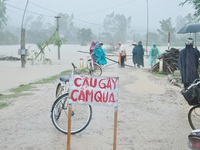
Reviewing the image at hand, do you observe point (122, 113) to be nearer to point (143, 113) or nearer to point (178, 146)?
point (143, 113)

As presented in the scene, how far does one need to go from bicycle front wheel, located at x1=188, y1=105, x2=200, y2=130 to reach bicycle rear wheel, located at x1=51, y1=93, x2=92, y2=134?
1792mm

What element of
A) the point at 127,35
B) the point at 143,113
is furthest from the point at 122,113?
the point at 127,35

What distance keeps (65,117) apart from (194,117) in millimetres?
2499

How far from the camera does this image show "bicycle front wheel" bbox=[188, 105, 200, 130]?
6.43 meters

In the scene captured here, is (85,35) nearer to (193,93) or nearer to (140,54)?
(140,54)

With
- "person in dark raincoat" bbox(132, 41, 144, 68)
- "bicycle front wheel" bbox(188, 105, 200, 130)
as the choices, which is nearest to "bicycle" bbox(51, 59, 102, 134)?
"bicycle front wheel" bbox(188, 105, 200, 130)

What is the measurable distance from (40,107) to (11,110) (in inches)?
27.4

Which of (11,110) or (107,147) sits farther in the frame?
(11,110)

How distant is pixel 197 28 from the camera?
15.5m

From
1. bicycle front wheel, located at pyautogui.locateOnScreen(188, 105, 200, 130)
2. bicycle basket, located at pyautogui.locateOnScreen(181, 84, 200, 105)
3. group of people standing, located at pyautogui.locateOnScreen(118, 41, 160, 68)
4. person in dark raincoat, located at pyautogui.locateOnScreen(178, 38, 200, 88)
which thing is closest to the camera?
bicycle basket, located at pyautogui.locateOnScreen(181, 84, 200, 105)

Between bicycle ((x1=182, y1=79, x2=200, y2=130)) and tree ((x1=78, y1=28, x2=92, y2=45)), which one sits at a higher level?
tree ((x1=78, y1=28, x2=92, y2=45))

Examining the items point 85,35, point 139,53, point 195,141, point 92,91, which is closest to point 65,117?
point 92,91

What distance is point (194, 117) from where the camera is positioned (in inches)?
279

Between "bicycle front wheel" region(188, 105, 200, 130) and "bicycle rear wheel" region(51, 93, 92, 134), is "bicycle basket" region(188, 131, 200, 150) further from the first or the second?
"bicycle front wheel" region(188, 105, 200, 130)
